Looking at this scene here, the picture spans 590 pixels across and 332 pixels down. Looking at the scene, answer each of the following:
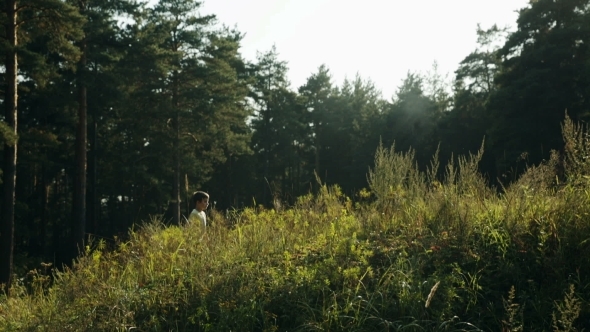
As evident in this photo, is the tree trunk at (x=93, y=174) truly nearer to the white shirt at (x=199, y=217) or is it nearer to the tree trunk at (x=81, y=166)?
the tree trunk at (x=81, y=166)

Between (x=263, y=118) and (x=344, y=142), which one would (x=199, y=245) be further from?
(x=344, y=142)

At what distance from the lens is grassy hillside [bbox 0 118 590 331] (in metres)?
Answer: 4.34

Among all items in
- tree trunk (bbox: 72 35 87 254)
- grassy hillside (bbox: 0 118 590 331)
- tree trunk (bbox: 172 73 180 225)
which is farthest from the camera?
tree trunk (bbox: 172 73 180 225)

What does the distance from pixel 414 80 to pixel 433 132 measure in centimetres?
823

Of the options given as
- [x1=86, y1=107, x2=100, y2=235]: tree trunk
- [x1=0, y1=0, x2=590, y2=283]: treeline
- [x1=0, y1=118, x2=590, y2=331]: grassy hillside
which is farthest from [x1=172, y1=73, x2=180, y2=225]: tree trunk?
[x1=0, y1=118, x2=590, y2=331]: grassy hillside

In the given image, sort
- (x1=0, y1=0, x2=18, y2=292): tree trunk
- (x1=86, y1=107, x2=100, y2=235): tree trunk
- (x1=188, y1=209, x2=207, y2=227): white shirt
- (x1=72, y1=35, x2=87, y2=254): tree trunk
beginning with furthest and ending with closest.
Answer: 1. (x1=86, y1=107, x2=100, y2=235): tree trunk
2. (x1=72, y1=35, x2=87, y2=254): tree trunk
3. (x1=0, y1=0, x2=18, y2=292): tree trunk
4. (x1=188, y1=209, x2=207, y2=227): white shirt

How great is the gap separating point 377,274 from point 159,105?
2663cm

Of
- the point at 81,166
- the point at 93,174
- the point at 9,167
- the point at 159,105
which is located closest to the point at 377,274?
the point at 9,167

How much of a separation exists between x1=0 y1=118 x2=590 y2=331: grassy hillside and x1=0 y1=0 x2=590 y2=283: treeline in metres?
9.33

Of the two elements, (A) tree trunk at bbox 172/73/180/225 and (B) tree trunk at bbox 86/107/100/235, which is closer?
(B) tree trunk at bbox 86/107/100/235

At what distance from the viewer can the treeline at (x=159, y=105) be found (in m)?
18.4

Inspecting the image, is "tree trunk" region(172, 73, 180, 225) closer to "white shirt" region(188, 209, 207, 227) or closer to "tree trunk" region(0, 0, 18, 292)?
"tree trunk" region(0, 0, 18, 292)

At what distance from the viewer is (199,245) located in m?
6.38

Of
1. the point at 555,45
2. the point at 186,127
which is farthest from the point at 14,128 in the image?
the point at 555,45
